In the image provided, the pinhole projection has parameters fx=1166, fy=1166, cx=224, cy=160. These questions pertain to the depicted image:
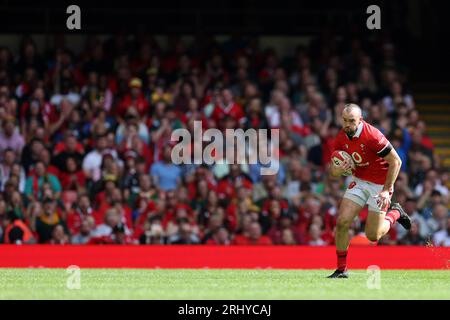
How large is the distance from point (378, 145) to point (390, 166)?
278 millimetres

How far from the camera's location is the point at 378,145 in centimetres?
1295

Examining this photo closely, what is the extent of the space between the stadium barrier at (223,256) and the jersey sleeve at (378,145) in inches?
150

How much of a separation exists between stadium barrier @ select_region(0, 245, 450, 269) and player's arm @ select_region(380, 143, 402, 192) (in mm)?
3811

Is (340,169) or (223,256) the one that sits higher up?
(340,169)

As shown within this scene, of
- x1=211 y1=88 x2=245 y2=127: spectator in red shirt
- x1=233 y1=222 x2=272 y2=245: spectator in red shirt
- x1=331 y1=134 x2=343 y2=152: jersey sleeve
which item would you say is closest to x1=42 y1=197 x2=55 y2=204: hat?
x1=233 y1=222 x2=272 y2=245: spectator in red shirt

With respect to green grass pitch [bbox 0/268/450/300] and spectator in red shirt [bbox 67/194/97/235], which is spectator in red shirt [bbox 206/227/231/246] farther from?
green grass pitch [bbox 0/268/450/300]

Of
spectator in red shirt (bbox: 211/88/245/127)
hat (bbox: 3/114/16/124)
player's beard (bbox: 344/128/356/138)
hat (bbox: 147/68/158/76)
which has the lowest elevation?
player's beard (bbox: 344/128/356/138)

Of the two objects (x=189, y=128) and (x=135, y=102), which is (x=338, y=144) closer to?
(x=189, y=128)

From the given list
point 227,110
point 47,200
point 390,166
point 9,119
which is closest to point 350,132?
point 390,166

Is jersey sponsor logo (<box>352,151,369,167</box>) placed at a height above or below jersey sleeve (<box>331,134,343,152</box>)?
below

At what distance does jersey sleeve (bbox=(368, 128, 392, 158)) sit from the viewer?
12.9 m

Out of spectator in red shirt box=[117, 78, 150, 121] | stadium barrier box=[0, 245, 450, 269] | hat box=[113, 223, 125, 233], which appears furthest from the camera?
spectator in red shirt box=[117, 78, 150, 121]

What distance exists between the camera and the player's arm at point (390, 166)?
41.9 ft
